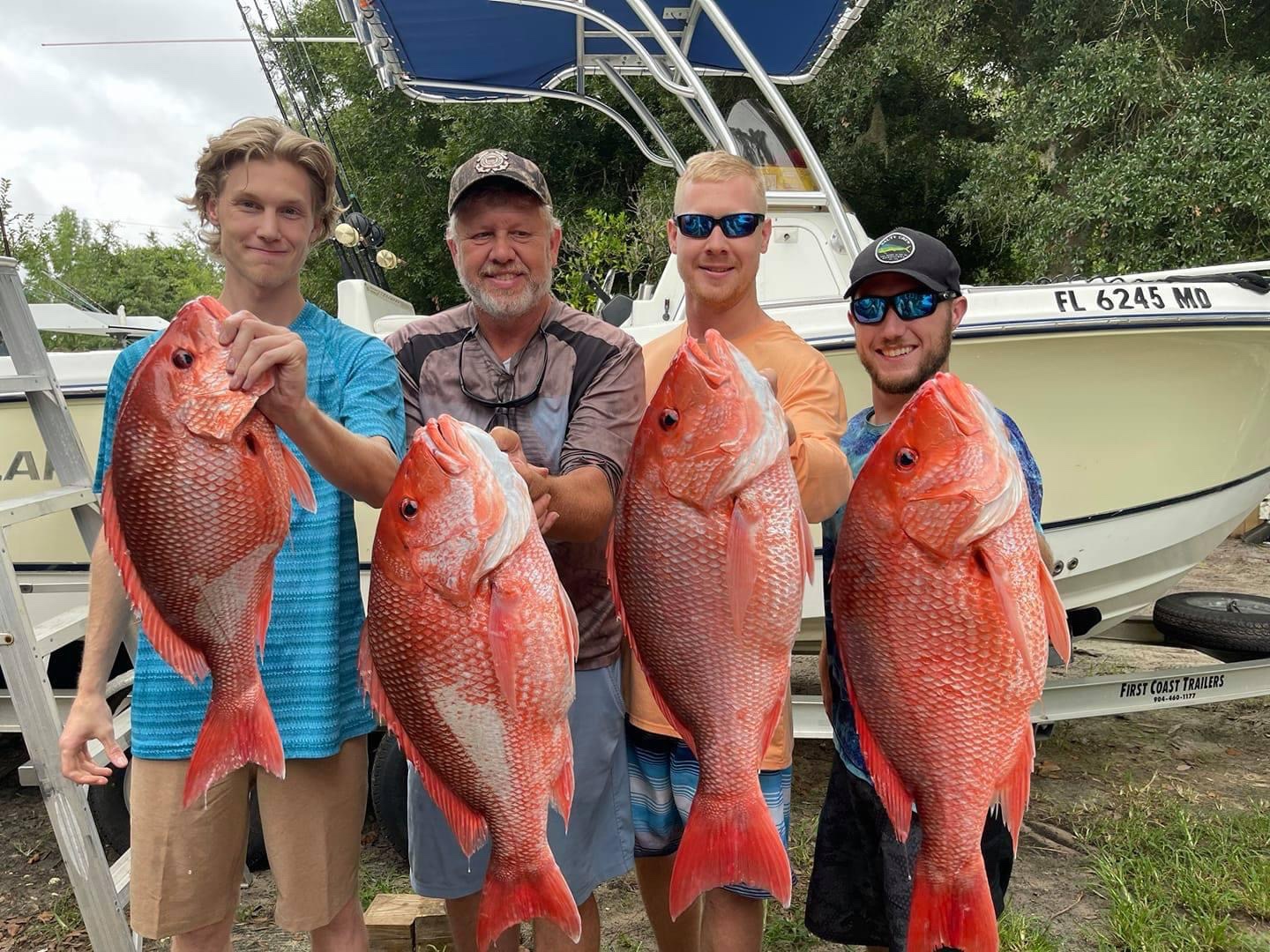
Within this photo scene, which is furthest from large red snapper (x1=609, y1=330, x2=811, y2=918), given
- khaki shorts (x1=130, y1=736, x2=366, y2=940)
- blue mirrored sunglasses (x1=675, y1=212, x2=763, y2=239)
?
khaki shorts (x1=130, y1=736, x2=366, y2=940)

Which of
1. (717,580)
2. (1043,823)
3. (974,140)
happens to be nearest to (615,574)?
(717,580)

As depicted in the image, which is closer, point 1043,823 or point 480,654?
point 480,654

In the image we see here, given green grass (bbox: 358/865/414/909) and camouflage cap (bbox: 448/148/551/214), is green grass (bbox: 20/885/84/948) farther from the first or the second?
camouflage cap (bbox: 448/148/551/214)

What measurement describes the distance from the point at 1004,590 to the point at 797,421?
2.23 ft

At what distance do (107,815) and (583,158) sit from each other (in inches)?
648

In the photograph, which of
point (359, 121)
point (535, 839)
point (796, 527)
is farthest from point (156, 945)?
point (359, 121)

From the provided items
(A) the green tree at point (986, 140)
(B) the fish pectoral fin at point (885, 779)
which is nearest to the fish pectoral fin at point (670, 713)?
(B) the fish pectoral fin at point (885, 779)

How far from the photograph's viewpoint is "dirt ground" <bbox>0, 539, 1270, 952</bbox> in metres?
3.68

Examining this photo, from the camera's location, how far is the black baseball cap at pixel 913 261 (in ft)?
6.97

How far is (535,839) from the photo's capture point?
1.64 m

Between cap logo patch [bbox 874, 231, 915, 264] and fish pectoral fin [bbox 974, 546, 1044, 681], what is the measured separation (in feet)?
2.63

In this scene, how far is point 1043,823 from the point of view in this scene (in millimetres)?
4289

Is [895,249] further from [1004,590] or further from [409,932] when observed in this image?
[409,932]

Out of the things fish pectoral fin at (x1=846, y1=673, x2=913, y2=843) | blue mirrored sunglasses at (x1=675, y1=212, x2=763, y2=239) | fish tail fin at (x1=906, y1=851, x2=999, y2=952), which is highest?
blue mirrored sunglasses at (x1=675, y1=212, x2=763, y2=239)
